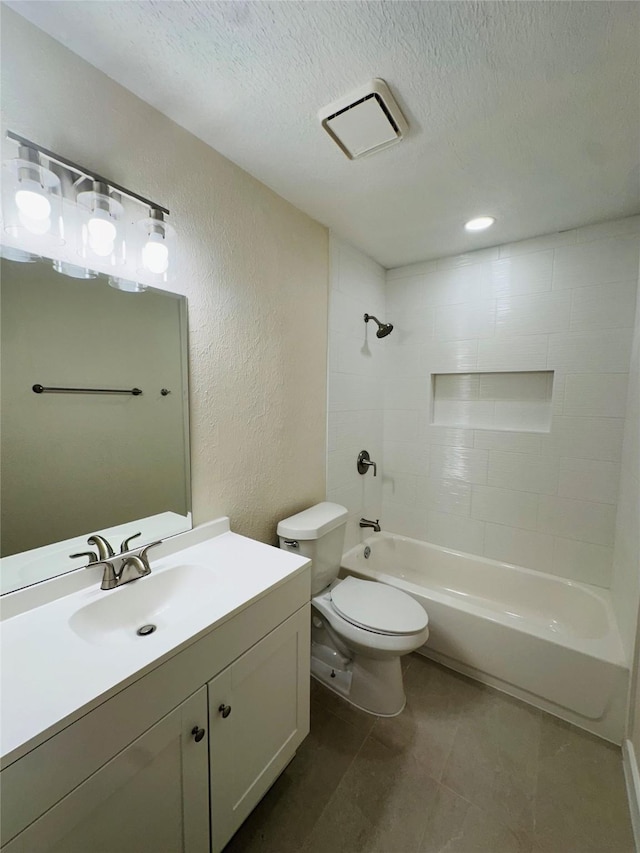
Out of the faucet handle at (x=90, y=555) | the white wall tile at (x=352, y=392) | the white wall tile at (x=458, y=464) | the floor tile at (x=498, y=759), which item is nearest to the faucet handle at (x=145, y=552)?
the faucet handle at (x=90, y=555)

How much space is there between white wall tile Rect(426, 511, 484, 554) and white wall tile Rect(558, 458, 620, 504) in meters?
0.55

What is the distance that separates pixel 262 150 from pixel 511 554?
8.13 feet

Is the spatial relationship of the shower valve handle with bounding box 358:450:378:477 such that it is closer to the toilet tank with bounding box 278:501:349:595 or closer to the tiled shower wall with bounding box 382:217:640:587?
the tiled shower wall with bounding box 382:217:640:587

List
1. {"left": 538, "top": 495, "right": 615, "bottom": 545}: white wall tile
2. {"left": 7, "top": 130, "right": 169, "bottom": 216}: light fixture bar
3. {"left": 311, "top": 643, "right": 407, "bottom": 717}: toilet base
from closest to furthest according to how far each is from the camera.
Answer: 1. {"left": 7, "top": 130, "right": 169, "bottom": 216}: light fixture bar
2. {"left": 311, "top": 643, "right": 407, "bottom": 717}: toilet base
3. {"left": 538, "top": 495, "right": 615, "bottom": 545}: white wall tile

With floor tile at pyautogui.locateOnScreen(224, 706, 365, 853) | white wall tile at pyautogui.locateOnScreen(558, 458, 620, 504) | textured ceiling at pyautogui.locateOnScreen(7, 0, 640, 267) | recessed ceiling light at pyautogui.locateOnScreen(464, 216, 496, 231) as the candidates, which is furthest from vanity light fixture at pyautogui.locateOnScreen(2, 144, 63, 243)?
white wall tile at pyautogui.locateOnScreen(558, 458, 620, 504)

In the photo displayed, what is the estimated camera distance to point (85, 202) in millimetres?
947

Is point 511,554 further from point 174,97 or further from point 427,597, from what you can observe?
point 174,97

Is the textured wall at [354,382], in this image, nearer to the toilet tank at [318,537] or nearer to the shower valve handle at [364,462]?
the shower valve handle at [364,462]

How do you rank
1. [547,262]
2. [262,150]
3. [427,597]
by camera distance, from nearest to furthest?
1. [262,150]
2. [427,597]
3. [547,262]

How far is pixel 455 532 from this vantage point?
7.48 feet

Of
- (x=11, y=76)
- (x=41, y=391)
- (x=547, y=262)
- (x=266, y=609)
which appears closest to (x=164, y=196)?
(x=11, y=76)

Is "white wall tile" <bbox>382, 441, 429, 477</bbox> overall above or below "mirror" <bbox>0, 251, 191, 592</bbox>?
below

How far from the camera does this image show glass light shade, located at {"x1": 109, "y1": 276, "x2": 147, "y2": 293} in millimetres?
1053

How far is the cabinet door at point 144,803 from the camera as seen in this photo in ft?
1.96
